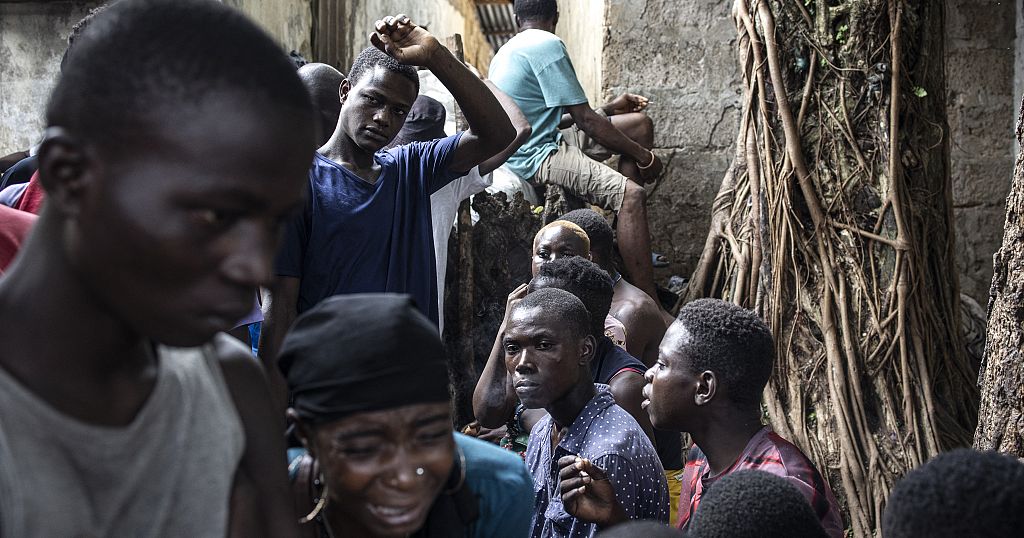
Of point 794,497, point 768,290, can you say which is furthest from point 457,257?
point 794,497

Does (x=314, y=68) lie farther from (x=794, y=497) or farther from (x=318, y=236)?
(x=794, y=497)

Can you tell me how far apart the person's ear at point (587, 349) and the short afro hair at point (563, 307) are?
2cm

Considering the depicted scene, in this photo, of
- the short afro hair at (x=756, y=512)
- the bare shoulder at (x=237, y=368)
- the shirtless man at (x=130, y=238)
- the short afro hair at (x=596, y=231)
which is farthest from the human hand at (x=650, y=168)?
the shirtless man at (x=130, y=238)

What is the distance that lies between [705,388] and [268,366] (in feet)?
4.32

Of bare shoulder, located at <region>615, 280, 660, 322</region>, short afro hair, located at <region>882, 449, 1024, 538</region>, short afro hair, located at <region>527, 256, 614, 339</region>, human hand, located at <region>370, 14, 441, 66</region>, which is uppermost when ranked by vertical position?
human hand, located at <region>370, 14, 441, 66</region>

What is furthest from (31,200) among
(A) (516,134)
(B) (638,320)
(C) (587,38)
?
(C) (587,38)

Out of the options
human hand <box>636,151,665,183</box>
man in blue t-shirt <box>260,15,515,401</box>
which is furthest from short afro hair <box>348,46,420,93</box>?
human hand <box>636,151,665,183</box>

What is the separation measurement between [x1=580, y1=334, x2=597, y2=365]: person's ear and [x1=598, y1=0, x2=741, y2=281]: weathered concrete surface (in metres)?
3.17

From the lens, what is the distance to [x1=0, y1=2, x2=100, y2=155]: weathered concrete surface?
4539 millimetres

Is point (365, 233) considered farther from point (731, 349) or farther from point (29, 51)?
point (29, 51)

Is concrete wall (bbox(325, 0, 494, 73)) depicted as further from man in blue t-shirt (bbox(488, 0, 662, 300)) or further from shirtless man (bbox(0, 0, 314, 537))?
shirtless man (bbox(0, 0, 314, 537))

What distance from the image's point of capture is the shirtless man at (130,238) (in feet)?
3.21

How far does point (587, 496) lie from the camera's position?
8.41 ft

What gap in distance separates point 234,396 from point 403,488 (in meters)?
0.39
